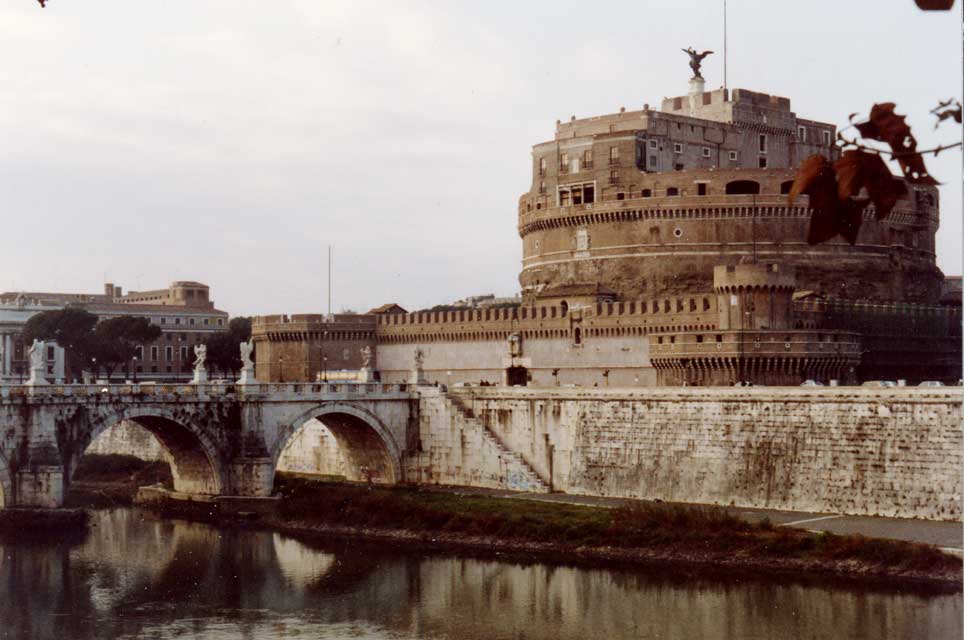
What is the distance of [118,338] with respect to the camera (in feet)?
272

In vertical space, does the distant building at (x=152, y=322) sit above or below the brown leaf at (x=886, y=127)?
above

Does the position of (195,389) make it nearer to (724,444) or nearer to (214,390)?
(214,390)

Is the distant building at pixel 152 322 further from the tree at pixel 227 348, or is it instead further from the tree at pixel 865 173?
the tree at pixel 865 173

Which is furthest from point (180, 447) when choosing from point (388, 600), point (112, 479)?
point (388, 600)

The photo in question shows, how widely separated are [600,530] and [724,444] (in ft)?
16.5

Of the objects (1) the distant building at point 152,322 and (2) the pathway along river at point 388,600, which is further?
(1) the distant building at point 152,322

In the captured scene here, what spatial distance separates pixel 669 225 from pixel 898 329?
1069cm

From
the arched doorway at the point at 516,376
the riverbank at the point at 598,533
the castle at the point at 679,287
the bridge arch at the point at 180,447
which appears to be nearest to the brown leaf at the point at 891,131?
the riverbank at the point at 598,533

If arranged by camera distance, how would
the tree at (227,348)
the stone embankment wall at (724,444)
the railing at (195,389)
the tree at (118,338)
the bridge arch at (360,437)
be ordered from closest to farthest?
the stone embankment wall at (724,444) → the railing at (195,389) → the bridge arch at (360,437) → the tree at (118,338) → the tree at (227,348)

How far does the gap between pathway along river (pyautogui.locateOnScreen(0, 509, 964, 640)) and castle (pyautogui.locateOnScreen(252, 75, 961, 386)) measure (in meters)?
14.2

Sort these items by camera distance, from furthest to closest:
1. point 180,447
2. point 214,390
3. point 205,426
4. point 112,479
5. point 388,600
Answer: point 112,479
point 180,447
point 214,390
point 205,426
point 388,600

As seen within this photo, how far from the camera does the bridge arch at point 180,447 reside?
4476 centimetres

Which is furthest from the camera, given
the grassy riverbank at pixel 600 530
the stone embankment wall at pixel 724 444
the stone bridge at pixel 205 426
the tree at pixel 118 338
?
the tree at pixel 118 338

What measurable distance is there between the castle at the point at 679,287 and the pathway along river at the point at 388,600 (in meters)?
14.2
